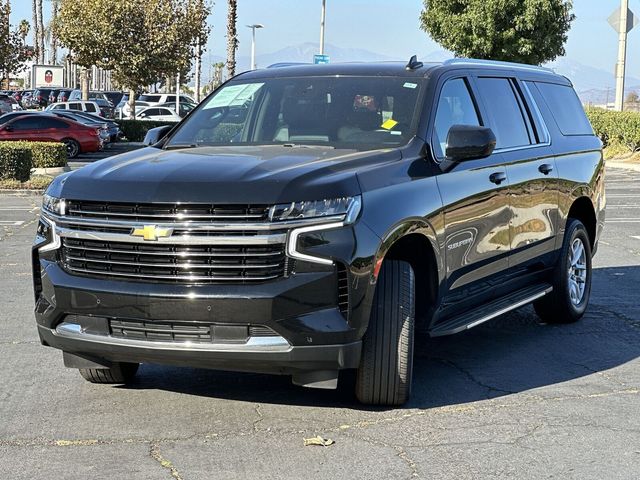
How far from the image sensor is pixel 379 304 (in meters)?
5.46

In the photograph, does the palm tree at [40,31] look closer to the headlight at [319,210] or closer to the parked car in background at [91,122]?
the parked car in background at [91,122]

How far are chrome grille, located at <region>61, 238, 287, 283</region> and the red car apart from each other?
27.8 meters

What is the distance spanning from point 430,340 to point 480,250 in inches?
52.0

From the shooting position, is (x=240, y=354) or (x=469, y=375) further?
(x=469, y=375)

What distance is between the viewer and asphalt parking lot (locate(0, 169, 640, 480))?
489cm

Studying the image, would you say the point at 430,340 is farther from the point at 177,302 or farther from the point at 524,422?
the point at 177,302

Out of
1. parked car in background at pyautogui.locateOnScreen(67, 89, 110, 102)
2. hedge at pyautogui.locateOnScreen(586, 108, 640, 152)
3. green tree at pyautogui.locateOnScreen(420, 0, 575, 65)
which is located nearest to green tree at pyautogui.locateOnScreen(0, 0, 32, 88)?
parked car in background at pyautogui.locateOnScreen(67, 89, 110, 102)

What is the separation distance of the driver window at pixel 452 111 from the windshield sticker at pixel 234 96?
1.28m

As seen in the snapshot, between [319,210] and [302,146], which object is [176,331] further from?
[302,146]

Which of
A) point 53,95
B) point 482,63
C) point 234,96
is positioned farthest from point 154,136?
point 53,95

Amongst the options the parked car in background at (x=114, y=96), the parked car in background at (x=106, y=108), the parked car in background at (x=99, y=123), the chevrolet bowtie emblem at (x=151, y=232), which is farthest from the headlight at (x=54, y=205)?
the parked car in background at (x=114, y=96)

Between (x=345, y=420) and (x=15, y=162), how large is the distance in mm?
18226

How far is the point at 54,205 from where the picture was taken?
5.65 m

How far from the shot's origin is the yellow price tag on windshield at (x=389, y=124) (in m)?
6.48
